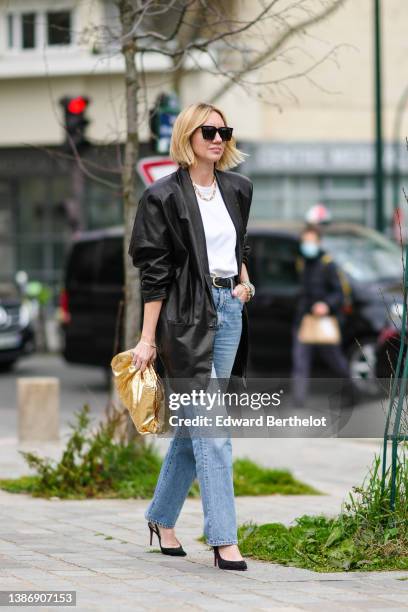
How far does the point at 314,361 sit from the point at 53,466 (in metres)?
7.23

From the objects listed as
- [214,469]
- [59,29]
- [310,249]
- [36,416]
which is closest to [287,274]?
[310,249]

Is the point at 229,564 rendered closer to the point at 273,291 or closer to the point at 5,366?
the point at 273,291

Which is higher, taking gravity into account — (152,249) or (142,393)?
(152,249)

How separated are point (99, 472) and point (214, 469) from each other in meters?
2.71

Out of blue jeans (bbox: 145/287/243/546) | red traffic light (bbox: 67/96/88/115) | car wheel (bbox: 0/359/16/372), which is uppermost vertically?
red traffic light (bbox: 67/96/88/115)

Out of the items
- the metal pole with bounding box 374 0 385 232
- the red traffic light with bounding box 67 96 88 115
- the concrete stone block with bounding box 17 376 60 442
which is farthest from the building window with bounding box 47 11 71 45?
the metal pole with bounding box 374 0 385 232

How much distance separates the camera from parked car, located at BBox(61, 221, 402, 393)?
15.2m

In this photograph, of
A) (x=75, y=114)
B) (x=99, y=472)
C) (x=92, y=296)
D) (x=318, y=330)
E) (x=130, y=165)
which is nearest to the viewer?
Result: (x=99, y=472)

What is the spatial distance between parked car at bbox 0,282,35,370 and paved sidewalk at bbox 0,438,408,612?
11013 millimetres

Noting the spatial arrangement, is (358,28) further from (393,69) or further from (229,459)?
(229,459)

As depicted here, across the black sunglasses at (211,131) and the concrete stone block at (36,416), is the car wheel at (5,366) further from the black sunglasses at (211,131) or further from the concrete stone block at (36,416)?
the black sunglasses at (211,131)

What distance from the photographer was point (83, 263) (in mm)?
17109

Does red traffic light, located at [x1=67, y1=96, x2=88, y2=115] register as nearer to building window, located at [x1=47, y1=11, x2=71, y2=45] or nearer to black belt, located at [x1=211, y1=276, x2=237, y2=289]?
building window, located at [x1=47, y1=11, x2=71, y2=45]

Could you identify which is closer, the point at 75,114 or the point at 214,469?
the point at 214,469
